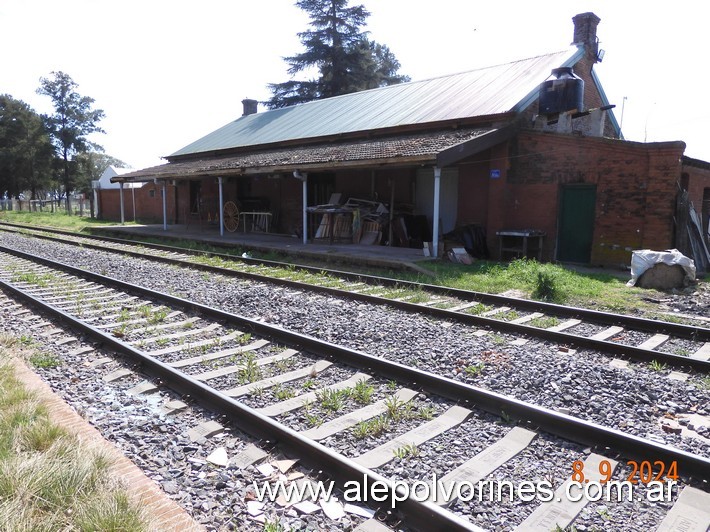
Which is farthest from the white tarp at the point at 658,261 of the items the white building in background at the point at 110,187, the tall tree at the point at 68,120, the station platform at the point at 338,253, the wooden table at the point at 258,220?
the tall tree at the point at 68,120

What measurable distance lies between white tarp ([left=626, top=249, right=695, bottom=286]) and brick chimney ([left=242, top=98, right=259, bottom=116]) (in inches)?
1055

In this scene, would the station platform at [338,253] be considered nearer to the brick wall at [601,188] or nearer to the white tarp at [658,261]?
the brick wall at [601,188]

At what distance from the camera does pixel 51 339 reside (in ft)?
19.7

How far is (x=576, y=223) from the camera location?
1321cm

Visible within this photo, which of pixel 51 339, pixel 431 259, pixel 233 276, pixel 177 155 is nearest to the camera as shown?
pixel 51 339

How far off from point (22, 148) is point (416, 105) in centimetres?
4596

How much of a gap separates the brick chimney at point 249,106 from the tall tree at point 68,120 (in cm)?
2388

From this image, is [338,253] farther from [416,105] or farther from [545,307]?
[416,105]

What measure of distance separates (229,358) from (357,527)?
3.04 m

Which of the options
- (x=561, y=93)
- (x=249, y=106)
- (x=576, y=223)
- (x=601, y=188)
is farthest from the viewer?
(x=249, y=106)

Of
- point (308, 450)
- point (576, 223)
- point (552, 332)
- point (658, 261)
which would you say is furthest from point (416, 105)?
point (308, 450)

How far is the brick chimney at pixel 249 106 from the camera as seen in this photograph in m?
32.0

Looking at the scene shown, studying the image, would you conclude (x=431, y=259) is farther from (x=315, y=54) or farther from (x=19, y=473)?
(x=315, y=54)

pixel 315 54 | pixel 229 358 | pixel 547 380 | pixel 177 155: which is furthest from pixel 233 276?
pixel 315 54
